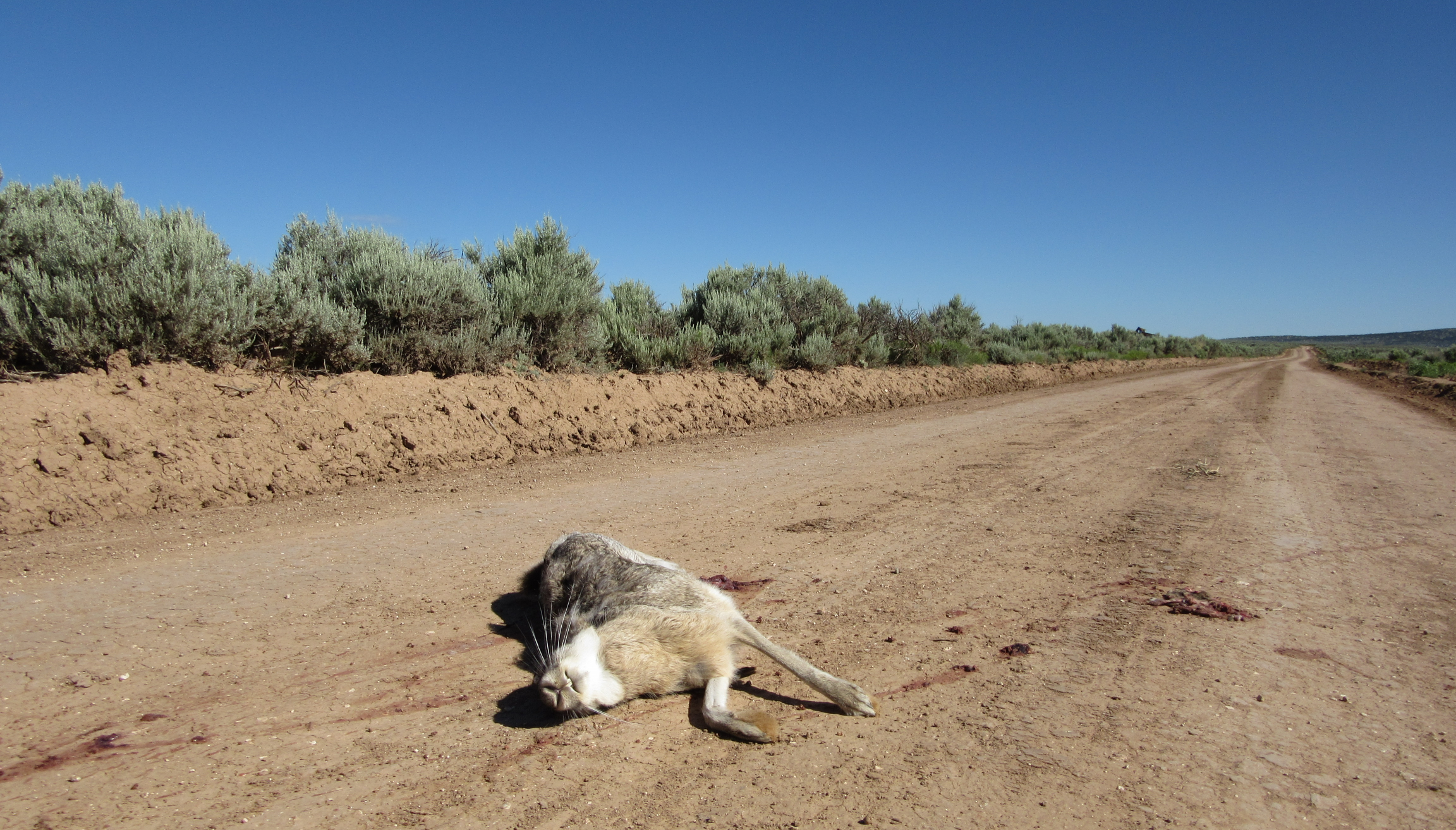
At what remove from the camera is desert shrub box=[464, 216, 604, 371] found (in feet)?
38.5

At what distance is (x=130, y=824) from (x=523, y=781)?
128 centimetres

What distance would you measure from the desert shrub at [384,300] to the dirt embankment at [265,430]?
44 centimetres

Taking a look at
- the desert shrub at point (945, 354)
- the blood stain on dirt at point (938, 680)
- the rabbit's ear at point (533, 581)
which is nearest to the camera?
the blood stain on dirt at point (938, 680)

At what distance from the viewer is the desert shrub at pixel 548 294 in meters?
11.7

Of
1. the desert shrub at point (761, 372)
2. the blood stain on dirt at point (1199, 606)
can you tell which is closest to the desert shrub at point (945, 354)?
the desert shrub at point (761, 372)

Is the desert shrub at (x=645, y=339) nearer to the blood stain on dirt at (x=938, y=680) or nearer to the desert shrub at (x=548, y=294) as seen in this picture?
the desert shrub at (x=548, y=294)

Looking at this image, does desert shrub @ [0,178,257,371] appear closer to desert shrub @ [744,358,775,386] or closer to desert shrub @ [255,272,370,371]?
desert shrub @ [255,272,370,371]

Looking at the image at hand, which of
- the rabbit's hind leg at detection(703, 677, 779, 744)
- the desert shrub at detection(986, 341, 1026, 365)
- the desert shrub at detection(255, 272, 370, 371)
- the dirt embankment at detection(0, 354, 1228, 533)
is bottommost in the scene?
the rabbit's hind leg at detection(703, 677, 779, 744)

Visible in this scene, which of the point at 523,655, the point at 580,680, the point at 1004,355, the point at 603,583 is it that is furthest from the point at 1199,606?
the point at 1004,355

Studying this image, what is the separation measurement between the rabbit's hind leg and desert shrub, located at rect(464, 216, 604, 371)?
921 cm

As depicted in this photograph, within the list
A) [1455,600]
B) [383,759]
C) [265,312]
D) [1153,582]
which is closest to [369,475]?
[265,312]

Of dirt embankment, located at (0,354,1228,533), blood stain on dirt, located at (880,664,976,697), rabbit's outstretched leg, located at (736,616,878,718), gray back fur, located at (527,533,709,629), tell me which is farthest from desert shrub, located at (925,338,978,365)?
rabbit's outstretched leg, located at (736,616,878,718)

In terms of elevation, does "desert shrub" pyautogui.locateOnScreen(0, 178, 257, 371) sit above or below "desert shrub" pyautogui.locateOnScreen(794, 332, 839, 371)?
above

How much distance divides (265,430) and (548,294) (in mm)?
5123
